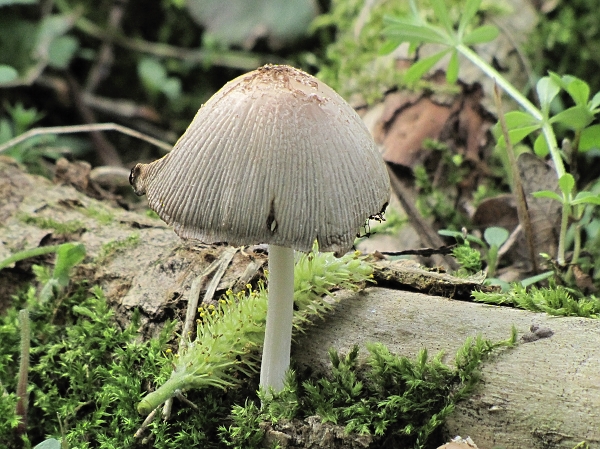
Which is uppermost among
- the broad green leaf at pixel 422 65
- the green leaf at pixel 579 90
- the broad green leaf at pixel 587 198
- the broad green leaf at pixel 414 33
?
the broad green leaf at pixel 414 33

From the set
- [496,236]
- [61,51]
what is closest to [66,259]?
[496,236]

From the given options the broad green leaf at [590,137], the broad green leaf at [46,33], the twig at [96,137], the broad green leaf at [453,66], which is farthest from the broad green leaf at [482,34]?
the broad green leaf at [46,33]

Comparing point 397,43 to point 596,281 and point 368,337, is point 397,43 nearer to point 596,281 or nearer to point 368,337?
point 596,281

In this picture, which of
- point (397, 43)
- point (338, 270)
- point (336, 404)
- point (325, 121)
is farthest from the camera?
point (397, 43)

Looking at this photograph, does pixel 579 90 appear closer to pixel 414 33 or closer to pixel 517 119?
pixel 517 119

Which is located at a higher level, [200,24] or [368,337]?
[200,24]

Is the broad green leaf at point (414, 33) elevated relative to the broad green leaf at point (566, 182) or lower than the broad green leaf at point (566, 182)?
elevated

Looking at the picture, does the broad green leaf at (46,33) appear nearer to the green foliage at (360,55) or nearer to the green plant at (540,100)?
the green foliage at (360,55)

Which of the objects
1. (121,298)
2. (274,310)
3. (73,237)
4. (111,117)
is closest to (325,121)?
(274,310)
